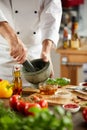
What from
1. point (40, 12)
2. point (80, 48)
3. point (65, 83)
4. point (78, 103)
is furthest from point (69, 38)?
point (78, 103)

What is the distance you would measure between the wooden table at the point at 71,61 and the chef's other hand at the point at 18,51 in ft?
4.74

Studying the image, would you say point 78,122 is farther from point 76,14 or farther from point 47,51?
point 76,14

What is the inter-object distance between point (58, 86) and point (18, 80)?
0.93 ft

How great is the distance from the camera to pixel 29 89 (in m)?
2.28

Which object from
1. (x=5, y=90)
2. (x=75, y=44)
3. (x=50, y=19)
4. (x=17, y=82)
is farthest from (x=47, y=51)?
(x=75, y=44)

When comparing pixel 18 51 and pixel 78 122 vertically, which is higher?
pixel 18 51

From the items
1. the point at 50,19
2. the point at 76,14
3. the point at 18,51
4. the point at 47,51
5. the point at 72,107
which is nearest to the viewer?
the point at 72,107

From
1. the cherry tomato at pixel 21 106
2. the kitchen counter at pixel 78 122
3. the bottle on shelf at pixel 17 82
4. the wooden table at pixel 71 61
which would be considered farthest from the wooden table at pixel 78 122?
the wooden table at pixel 71 61

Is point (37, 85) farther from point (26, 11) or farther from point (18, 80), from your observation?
point (26, 11)

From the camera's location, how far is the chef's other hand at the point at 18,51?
7.23 feet

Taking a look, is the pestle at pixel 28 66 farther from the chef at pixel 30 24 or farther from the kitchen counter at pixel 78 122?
the kitchen counter at pixel 78 122

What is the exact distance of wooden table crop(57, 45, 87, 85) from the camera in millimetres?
3684

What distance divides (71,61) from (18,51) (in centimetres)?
155

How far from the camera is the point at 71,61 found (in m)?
3.74
